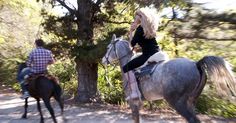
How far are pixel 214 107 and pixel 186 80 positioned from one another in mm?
7933

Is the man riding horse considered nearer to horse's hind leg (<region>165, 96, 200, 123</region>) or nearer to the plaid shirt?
the plaid shirt

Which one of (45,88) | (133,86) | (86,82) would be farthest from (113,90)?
(133,86)

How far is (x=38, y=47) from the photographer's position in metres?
10.6

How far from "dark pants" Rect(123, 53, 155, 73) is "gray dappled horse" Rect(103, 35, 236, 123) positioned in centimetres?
30

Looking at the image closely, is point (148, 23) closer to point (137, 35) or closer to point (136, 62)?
point (137, 35)

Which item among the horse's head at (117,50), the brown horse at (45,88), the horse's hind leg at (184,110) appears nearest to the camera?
the horse's hind leg at (184,110)

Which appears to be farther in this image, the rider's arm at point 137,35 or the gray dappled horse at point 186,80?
the rider's arm at point 137,35

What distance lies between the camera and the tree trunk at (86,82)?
15.4 meters

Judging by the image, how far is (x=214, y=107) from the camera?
49.4 ft

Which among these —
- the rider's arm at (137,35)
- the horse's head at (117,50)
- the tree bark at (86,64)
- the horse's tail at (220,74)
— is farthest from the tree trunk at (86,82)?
the horse's tail at (220,74)

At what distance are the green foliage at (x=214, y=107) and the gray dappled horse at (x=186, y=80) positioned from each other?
22.8 feet

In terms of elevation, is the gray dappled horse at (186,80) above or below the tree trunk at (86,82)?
below

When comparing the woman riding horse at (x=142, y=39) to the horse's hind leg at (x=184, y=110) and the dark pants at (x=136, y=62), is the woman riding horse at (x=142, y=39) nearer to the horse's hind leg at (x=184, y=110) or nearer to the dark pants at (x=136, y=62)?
the dark pants at (x=136, y=62)

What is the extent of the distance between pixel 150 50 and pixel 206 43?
1.48 m
